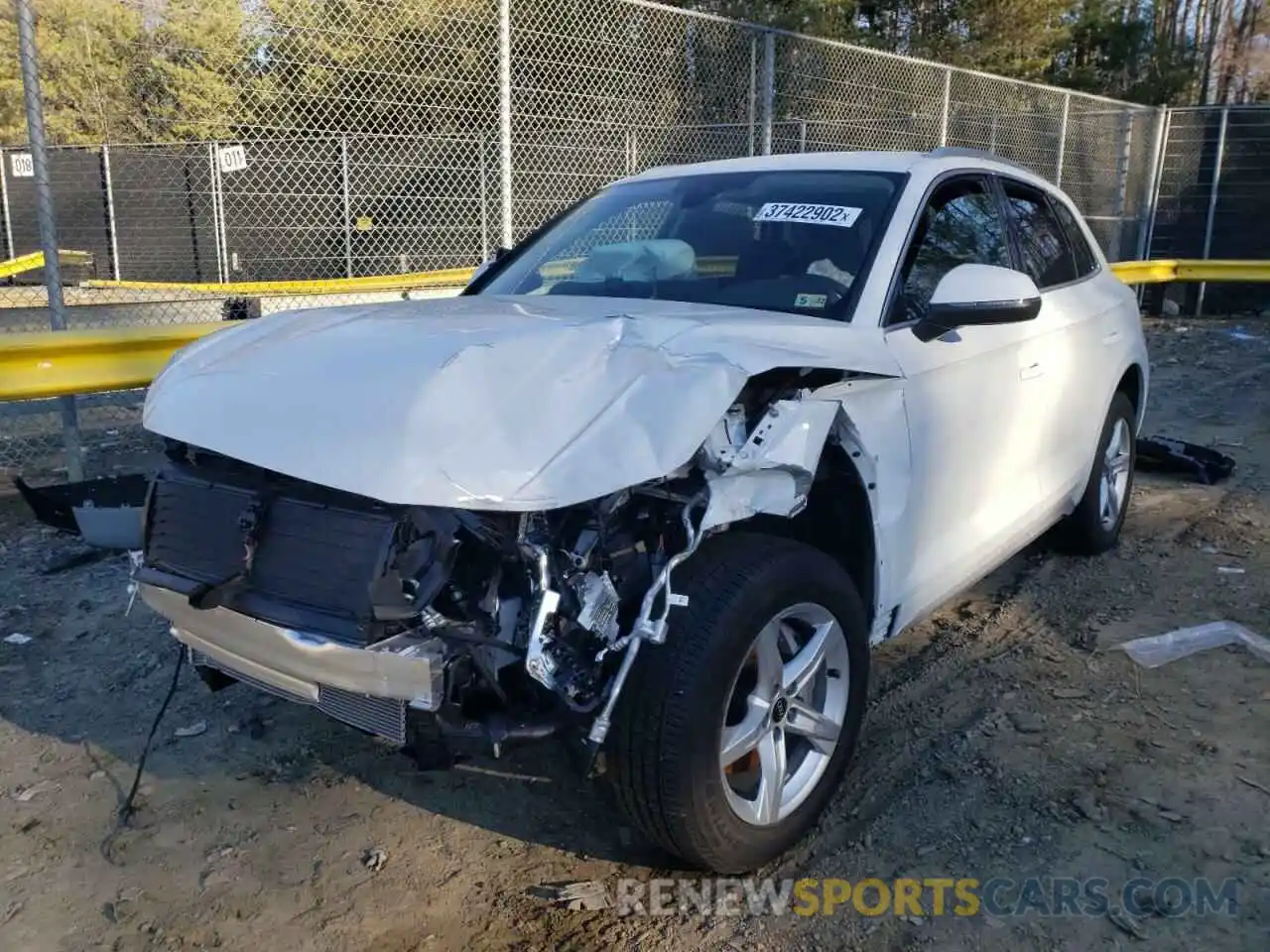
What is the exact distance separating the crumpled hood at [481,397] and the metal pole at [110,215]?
15.3 meters

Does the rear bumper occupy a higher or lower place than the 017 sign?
lower

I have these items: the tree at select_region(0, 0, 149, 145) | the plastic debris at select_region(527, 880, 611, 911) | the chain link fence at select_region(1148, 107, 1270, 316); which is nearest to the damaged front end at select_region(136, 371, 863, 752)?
the plastic debris at select_region(527, 880, 611, 911)

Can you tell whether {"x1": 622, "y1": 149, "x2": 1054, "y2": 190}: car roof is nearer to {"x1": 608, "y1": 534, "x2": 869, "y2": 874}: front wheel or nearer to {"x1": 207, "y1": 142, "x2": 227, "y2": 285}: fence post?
{"x1": 608, "y1": 534, "x2": 869, "y2": 874}: front wheel

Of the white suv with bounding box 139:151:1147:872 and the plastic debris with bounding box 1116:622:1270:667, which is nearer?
the white suv with bounding box 139:151:1147:872

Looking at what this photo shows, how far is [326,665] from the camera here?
228 cm

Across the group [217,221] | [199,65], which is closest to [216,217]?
[217,221]

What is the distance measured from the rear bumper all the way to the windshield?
5.28 ft

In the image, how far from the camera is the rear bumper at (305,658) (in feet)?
7.25

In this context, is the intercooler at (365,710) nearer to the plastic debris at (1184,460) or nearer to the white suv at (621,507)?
the white suv at (621,507)

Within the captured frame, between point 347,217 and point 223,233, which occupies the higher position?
point 347,217

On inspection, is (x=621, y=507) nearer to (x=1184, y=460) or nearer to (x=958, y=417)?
(x=958, y=417)

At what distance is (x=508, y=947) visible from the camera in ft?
8.15

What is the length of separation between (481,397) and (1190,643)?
125 inches

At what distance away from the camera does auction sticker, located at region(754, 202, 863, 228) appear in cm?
345
